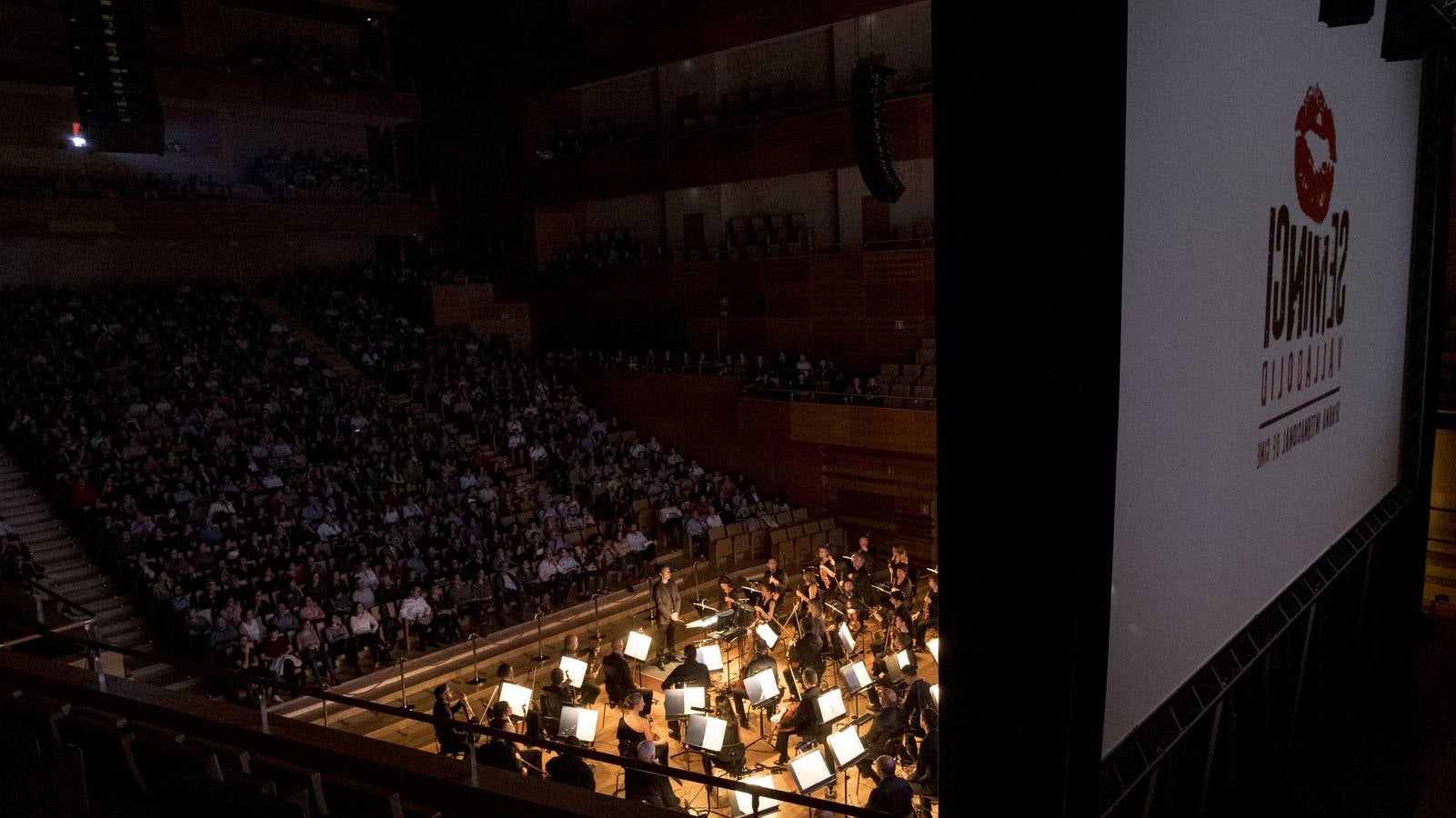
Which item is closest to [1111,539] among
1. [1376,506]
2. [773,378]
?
[1376,506]

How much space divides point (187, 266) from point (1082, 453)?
24516 mm

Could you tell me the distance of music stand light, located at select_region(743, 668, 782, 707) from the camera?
7508mm

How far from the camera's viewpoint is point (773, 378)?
17.1m

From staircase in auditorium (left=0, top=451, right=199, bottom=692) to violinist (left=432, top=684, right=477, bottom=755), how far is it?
392 cm

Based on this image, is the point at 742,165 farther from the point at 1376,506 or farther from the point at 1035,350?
the point at 1035,350

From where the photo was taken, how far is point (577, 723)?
678 cm

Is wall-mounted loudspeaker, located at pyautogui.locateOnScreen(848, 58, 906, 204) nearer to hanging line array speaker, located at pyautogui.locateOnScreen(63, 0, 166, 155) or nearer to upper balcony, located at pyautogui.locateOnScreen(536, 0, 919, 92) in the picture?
hanging line array speaker, located at pyautogui.locateOnScreen(63, 0, 166, 155)

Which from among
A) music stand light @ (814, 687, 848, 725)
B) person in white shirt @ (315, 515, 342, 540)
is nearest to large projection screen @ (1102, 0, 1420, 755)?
music stand light @ (814, 687, 848, 725)

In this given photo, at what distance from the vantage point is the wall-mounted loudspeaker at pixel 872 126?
9.82 m

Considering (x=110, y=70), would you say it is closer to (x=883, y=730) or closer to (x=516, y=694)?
(x=516, y=694)

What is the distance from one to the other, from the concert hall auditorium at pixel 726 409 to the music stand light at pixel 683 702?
45mm

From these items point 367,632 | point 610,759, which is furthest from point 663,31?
point 610,759

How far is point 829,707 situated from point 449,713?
299cm

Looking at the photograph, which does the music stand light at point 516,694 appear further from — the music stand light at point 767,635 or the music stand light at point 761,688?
the music stand light at point 767,635
